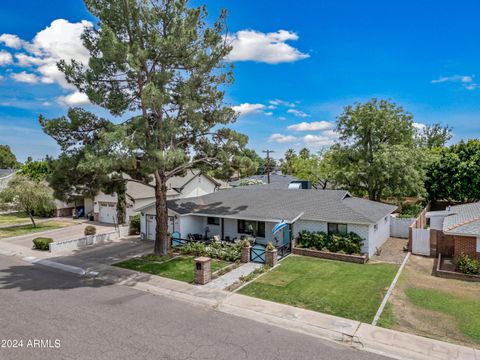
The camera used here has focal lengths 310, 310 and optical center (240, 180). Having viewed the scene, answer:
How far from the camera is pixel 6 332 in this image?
33.4 ft

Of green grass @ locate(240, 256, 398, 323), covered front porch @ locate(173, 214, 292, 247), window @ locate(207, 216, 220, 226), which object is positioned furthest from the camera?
window @ locate(207, 216, 220, 226)

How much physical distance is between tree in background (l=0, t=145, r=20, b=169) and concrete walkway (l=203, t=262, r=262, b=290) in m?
110

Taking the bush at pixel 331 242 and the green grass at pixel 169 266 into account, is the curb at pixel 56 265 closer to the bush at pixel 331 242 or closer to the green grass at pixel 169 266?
the green grass at pixel 169 266

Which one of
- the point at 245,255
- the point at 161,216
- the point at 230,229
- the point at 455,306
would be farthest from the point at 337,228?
the point at 161,216

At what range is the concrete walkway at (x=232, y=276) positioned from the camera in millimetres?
14553

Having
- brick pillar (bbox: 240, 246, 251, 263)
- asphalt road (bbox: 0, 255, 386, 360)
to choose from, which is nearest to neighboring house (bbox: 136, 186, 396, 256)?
brick pillar (bbox: 240, 246, 251, 263)

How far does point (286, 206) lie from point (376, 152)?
15149 mm

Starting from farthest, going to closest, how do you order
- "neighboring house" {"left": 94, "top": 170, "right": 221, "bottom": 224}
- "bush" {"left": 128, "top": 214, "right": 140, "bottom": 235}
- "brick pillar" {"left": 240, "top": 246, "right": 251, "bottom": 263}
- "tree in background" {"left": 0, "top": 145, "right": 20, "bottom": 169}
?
"tree in background" {"left": 0, "top": 145, "right": 20, "bottom": 169}, "neighboring house" {"left": 94, "top": 170, "right": 221, "bottom": 224}, "bush" {"left": 128, "top": 214, "right": 140, "bottom": 235}, "brick pillar" {"left": 240, "top": 246, "right": 251, "bottom": 263}

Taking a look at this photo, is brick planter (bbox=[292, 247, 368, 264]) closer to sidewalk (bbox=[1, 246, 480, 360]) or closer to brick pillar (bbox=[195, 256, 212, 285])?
brick pillar (bbox=[195, 256, 212, 285])

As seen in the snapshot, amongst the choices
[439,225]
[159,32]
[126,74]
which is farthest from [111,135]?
[439,225]

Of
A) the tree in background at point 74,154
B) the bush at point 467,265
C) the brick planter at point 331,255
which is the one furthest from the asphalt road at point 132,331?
the bush at point 467,265

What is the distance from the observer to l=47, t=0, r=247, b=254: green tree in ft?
51.7

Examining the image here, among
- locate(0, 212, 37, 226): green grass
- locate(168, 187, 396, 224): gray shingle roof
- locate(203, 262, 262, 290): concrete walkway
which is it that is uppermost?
locate(168, 187, 396, 224): gray shingle roof

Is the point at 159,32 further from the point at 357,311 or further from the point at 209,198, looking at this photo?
the point at 357,311
